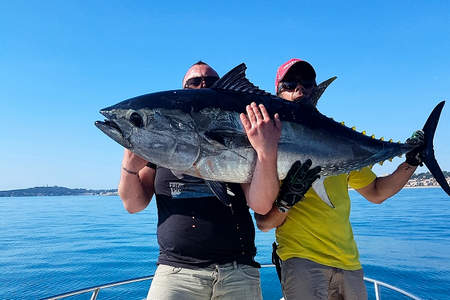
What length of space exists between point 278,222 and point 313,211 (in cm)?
30

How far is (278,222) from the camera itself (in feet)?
8.20

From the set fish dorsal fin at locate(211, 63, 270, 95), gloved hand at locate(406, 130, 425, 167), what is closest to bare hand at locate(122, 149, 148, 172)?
fish dorsal fin at locate(211, 63, 270, 95)

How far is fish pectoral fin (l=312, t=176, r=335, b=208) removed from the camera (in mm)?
2384

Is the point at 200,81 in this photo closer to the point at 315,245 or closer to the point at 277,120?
the point at 277,120

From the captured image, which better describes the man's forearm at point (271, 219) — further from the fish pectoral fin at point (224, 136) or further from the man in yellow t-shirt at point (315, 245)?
the fish pectoral fin at point (224, 136)

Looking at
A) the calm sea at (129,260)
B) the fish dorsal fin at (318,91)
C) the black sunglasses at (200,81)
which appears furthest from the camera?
the calm sea at (129,260)

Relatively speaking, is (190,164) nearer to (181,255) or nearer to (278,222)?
(181,255)

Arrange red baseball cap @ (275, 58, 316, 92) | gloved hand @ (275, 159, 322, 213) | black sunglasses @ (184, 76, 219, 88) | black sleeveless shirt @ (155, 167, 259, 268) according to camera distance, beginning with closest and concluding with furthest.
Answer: gloved hand @ (275, 159, 322, 213) < black sleeveless shirt @ (155, 167, 259, 268) < black sunglasses @ (184, 76, 219, 88) < red baseball cap @ (275, 58, 316, 92)

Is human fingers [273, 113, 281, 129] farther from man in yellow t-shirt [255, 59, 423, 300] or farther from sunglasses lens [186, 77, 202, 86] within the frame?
sunglasses lens [186, 77, 202, 86]

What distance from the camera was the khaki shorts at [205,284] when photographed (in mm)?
2201

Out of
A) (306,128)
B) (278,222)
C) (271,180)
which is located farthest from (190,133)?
(278,222)

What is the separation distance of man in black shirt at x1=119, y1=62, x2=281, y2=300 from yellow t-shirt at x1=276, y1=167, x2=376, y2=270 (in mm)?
336

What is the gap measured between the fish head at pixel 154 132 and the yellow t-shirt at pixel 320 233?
112 centimetres

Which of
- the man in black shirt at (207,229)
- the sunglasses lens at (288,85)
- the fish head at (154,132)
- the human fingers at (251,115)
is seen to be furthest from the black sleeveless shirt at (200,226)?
the sunglasses lens at (288,85)
